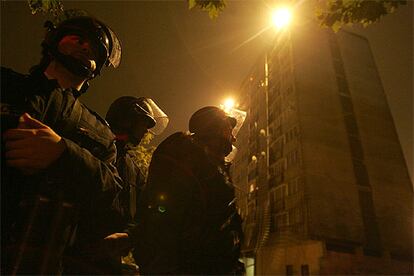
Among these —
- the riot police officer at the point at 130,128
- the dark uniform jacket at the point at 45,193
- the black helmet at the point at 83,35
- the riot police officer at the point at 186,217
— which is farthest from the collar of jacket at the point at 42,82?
the riot police officer at the point at 130,128

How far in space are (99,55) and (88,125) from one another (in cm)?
70

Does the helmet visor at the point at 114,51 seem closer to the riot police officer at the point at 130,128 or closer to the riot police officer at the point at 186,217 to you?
the riot police officer at the point at 130,128

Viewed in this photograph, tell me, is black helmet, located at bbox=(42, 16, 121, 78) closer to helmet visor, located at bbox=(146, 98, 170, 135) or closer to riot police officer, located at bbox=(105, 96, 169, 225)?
riot police officer, located at bbox=(105, 96, 169, 225)

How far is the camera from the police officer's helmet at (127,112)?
11.3 ft

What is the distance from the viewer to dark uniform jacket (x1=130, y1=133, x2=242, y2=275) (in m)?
1.71

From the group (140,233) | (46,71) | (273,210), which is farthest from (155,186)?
(273,210)

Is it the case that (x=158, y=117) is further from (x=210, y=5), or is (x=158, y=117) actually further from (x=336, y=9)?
(x=336, y=9)

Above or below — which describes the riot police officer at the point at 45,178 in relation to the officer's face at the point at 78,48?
below

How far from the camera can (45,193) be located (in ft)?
3.93

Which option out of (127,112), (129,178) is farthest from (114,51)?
(129,178)

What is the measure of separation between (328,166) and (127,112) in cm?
2619

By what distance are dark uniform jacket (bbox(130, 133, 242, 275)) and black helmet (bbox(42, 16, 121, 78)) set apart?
802 millimetres

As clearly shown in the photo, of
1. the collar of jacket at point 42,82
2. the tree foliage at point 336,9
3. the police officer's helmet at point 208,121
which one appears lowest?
the collar of jacket at point 42,82

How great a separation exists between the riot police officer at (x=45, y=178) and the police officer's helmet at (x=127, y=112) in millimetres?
1741
